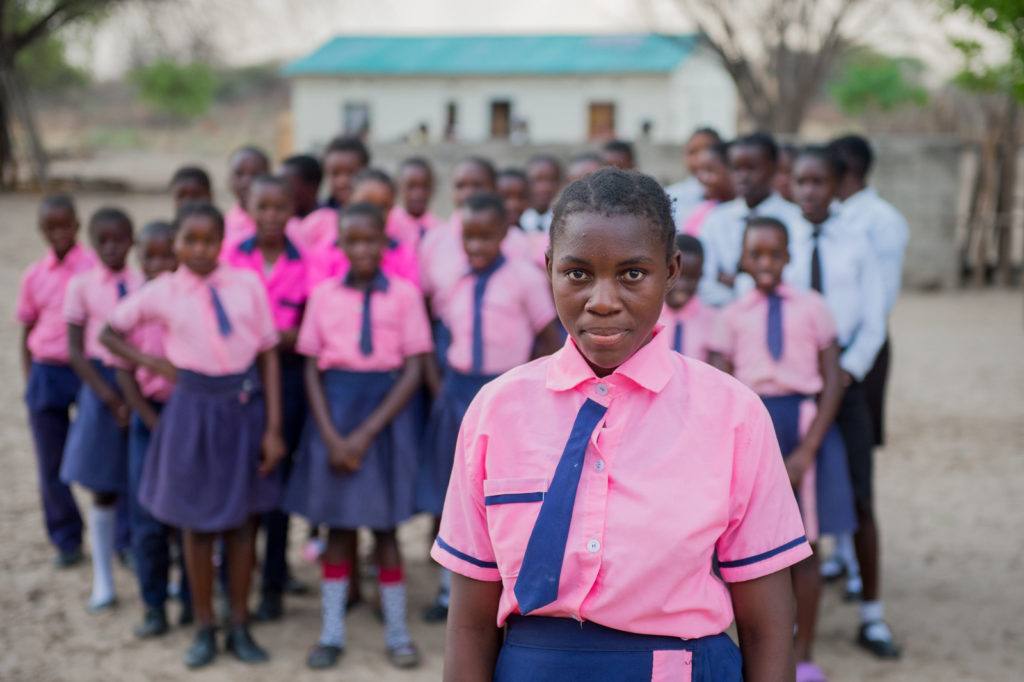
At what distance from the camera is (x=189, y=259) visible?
388 cm

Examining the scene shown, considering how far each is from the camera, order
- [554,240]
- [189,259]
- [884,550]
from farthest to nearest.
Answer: [884,550] < [189,259] < [554,240]

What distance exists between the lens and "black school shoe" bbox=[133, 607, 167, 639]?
4242mm

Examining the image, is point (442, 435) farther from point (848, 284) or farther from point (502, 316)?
point (848, 284)

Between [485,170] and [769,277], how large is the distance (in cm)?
173

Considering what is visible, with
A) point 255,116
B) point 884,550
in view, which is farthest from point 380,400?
point 255,116

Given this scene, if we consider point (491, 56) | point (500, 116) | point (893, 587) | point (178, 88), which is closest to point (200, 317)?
point (893, 587)

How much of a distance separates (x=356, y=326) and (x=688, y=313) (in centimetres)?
125

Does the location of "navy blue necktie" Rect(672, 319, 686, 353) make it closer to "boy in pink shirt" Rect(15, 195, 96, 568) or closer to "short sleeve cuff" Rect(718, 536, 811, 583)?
"short sleeve cuff" Rect(718, 536, 811, 583)

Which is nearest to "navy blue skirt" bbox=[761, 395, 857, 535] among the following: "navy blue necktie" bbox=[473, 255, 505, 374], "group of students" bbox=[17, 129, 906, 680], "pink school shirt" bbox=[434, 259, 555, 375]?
"group of students" bbox=[17, 129, 906, 680]

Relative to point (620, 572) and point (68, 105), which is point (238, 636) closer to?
point (620, 572)

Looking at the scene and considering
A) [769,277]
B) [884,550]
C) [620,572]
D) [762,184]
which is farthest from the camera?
[884,550]

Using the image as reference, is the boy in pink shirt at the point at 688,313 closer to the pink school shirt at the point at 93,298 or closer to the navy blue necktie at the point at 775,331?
the navy blue necktie at the point at 775,331

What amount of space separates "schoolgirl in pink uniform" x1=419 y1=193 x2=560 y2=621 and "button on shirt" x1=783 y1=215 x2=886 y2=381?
3.24 ft

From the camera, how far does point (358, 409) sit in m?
4.04
